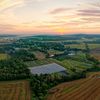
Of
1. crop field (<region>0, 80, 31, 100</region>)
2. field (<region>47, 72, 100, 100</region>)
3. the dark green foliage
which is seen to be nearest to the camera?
field (<region>47, 72, 100, 100</region>)

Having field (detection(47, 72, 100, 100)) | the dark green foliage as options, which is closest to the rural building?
the dark green foliage

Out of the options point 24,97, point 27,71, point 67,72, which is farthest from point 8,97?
point 67,72

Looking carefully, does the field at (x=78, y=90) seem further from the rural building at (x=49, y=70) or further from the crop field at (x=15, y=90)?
the rural building at (x=49, y=70)

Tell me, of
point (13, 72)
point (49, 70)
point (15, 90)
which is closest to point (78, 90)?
point (15, 90)

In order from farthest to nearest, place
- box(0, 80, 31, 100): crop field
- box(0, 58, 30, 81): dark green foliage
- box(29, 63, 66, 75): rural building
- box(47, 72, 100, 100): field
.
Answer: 1. box(29, 63, 66, 75): rural building
2. box(0, 58, 30, 81): dark green foliage
3. box(0, 80, 31, 100): crop field
4. box(47, 72, 100, 100): field

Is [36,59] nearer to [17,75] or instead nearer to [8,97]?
[17,75]

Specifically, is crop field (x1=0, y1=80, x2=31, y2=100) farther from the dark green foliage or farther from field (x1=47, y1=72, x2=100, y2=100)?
field (x1=47, y1=72, x2=100, y2=100)

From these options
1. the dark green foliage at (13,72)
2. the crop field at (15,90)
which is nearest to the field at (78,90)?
the crop field at (15,90)
